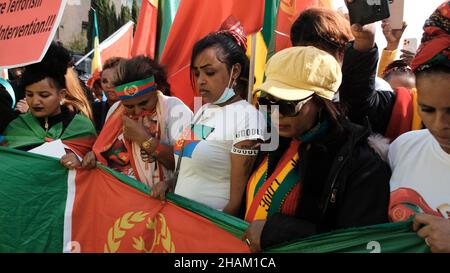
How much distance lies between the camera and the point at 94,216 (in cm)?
326

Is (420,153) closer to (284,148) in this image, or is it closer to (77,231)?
(284,148)

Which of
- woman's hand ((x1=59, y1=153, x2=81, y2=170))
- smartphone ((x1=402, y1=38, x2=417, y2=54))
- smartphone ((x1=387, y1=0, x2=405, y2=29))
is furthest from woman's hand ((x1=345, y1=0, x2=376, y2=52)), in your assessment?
woman's hand ((x1=59, y1=153, x2=81, y2=170))

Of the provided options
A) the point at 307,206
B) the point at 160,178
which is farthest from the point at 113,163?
the point at 307,206

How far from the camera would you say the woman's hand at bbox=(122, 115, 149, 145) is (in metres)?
3.10

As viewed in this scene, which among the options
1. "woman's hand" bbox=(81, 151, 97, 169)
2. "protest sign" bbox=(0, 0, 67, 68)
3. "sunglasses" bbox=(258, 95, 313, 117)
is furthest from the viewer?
"protest sign" bbox=(0, 0, 67, 68)

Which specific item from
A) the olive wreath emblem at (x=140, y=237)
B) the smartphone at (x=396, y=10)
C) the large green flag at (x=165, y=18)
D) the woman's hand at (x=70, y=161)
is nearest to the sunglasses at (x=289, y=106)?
the smartphone at (x=396, y=10)

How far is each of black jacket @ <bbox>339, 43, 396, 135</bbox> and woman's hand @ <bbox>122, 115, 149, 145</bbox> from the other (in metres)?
1.24

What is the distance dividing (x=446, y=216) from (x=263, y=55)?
6.92 feet

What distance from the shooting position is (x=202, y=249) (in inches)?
99.0

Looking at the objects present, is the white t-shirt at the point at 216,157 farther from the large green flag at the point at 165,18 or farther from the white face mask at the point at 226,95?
the large green flag at the point at 165,18

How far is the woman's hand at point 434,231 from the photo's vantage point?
1581 millimetres

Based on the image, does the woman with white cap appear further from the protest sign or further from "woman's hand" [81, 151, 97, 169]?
the protest sign

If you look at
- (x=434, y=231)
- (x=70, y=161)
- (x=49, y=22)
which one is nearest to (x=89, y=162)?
(x=70, y=161)

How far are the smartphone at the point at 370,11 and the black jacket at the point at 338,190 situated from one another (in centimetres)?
50
